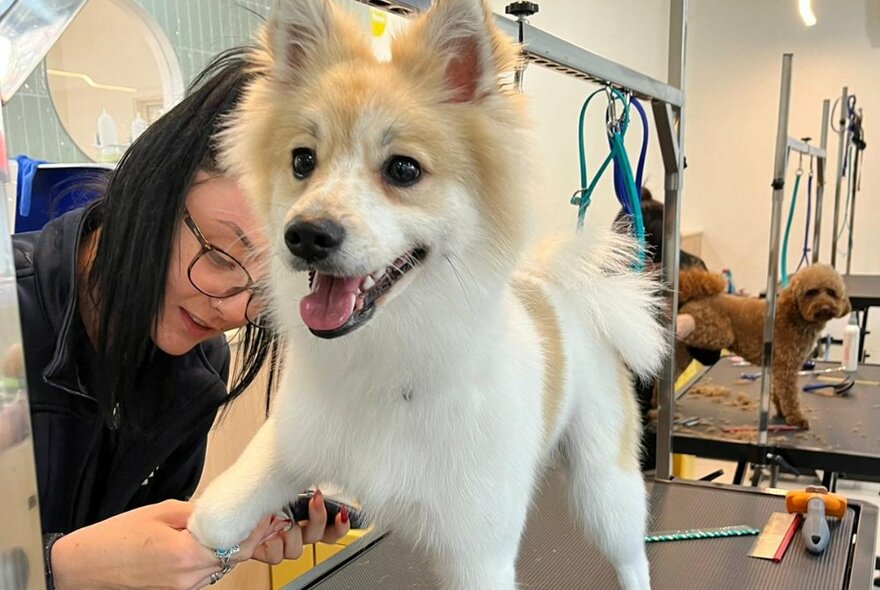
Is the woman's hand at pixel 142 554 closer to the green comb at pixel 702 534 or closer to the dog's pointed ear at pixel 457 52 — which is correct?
the dog's pointed ear at pixel 457 52

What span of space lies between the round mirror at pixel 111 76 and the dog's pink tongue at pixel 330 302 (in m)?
1.40

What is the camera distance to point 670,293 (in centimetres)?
150

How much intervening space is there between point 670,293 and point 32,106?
146cm

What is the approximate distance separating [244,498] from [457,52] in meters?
0.48

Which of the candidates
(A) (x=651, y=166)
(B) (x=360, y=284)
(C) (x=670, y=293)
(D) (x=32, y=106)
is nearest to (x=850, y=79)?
(A) (x=651, y=166)

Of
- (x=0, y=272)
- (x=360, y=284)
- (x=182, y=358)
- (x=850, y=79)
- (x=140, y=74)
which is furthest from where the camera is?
(x=850, y=79)

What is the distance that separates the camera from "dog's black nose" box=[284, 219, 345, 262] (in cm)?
57

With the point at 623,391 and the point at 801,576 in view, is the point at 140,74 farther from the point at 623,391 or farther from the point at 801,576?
the point at 801,576

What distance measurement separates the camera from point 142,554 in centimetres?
76

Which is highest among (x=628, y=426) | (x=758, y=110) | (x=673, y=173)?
(x=758, y=110)

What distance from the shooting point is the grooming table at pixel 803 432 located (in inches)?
74.8

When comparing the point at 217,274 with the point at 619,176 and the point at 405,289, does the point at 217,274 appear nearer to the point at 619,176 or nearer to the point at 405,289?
the point at 405,289

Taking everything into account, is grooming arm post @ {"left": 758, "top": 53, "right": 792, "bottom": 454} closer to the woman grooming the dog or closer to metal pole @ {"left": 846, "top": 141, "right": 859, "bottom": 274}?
the woman grooming the dog

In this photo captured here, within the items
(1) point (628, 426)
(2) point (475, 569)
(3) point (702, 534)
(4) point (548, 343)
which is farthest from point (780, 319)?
(2) point (475, 569)
